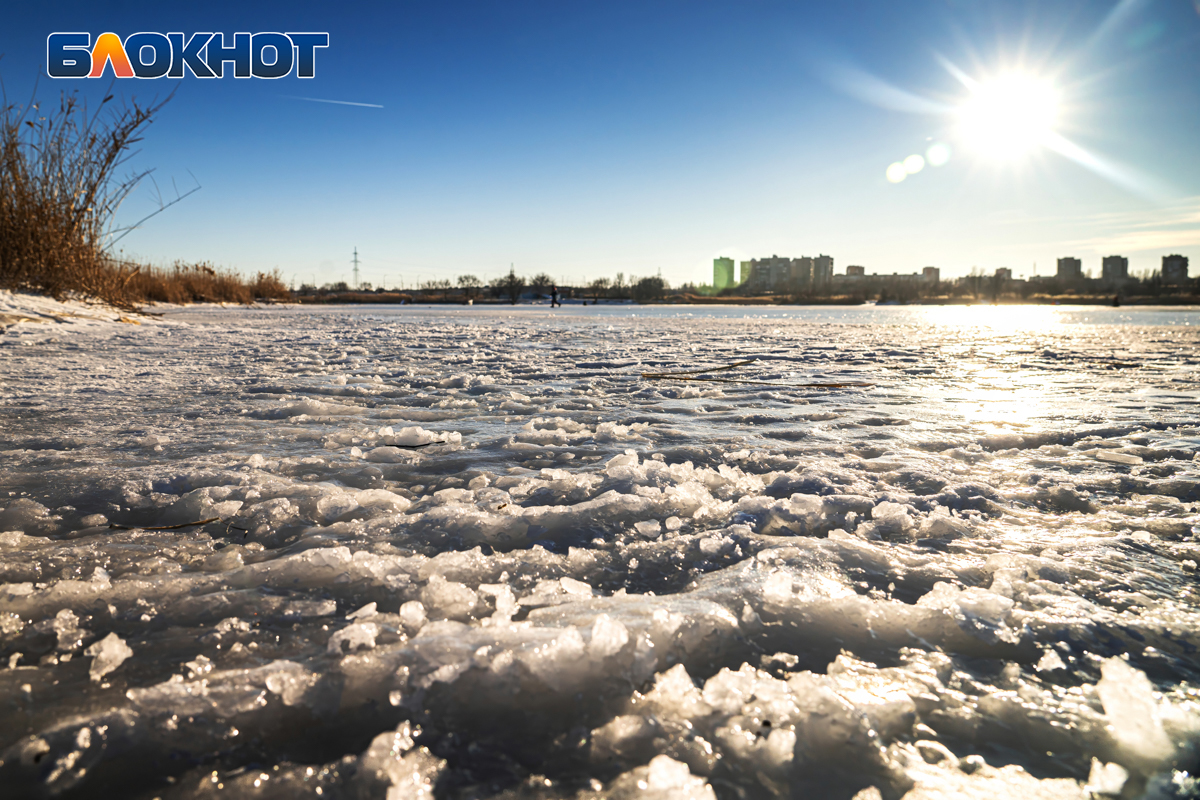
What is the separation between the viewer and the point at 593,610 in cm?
112

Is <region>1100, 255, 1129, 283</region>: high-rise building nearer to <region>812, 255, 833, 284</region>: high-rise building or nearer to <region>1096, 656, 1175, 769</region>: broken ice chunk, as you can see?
<region>812, 255, 833, 284</region>: high-rise building

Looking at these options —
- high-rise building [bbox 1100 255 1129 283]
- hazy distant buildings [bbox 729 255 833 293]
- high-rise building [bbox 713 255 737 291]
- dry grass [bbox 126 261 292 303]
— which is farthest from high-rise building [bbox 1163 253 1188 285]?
dry grass [bbox 126 261 292 303]

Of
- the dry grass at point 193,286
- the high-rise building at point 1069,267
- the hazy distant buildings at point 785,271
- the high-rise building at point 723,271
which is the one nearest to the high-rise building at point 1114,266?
the high-rise building at point 1069,267

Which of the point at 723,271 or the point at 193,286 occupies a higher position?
the point at 723,271

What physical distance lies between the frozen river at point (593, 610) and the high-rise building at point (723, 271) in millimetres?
133741

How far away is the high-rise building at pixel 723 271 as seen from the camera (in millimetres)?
133438

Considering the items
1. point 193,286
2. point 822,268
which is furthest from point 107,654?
point 822,268

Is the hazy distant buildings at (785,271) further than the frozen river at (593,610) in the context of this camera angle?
Yes

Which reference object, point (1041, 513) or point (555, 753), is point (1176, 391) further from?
point (555, 753)

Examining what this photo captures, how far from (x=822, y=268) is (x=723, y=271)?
21.4 meters

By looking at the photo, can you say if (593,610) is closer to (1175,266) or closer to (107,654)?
(107,654)

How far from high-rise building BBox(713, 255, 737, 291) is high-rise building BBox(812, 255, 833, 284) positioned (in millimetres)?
17667

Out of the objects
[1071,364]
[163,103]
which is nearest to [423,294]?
[163,103]

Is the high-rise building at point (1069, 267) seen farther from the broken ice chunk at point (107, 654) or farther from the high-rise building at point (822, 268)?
the broken ice chunk at point (107, 654)
